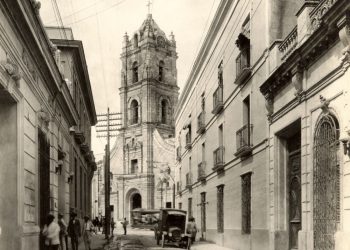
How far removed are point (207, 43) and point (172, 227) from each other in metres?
8.13

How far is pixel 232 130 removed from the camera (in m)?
19.1

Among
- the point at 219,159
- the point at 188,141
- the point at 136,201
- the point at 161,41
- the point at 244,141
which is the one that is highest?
the point at 161,41

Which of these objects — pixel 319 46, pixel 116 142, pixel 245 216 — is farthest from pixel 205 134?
pixel 116 142

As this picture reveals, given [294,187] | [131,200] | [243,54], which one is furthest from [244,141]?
[131,200]

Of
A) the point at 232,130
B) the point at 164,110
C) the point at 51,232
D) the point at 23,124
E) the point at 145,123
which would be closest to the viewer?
the point at 23,124

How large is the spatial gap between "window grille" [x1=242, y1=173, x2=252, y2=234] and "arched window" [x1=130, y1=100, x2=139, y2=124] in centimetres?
4728

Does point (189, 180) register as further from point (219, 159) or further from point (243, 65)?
point (243, 65)

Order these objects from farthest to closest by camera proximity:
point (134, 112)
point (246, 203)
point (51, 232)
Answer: point (134, 112), point (246, 203), point (51, 232)

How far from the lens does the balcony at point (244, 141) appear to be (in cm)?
1628

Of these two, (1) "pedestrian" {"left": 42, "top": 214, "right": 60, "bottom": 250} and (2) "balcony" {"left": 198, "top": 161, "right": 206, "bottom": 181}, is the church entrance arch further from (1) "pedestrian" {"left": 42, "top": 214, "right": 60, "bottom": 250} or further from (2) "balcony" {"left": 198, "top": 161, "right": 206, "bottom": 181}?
(1) "pedestrian" {"left": 42, "top": 214, "right": 60, "bottom": 250}

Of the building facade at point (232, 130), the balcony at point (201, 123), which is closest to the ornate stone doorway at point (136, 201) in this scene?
the building facade at point (232, 130)

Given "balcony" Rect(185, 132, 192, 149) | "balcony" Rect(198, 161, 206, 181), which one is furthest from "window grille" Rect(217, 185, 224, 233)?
"balcony" Rect(185, 132, 192, 149)

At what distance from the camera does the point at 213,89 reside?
23.2 m

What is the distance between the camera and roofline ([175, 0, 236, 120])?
20.1 metres
